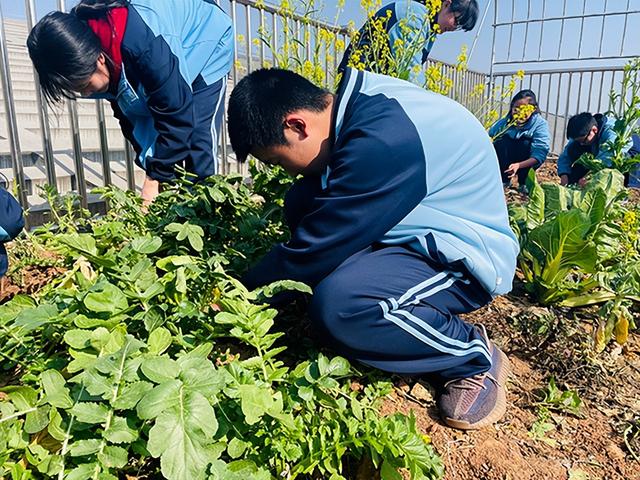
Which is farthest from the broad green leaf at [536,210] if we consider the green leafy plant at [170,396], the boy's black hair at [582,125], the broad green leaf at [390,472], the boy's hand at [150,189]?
the boy's black hair at [582,125]

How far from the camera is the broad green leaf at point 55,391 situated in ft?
3.56

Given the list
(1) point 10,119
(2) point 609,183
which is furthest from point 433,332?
(1) point 10,119

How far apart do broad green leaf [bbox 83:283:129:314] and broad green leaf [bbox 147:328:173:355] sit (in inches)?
5.0

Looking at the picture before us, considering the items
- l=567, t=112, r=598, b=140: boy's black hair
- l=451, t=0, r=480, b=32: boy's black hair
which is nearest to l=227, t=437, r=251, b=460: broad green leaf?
l=451, t=0, r=480, b=32: boy's black hair

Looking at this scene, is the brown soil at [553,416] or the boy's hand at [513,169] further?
the boy's hand at [513,169]

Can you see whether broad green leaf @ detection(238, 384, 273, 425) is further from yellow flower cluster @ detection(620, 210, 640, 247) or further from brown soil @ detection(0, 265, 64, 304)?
yellow flower cluster @ detection(620, 210, 640, 247)

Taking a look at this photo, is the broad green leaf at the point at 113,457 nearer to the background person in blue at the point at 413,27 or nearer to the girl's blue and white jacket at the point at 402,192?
the girl's blue and white jacket at the point at 402,192

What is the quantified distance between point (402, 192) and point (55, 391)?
1.00m

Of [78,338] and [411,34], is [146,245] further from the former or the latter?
[411,34]

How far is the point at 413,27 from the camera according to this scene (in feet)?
Answer: 10.2

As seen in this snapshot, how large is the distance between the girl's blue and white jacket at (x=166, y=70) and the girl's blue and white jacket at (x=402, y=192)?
103 centimetres

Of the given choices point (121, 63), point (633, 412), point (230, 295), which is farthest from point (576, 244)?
point (121, 63)

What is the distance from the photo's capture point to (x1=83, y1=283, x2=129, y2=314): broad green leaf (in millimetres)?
1267

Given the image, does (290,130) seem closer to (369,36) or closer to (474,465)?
(474,465)
